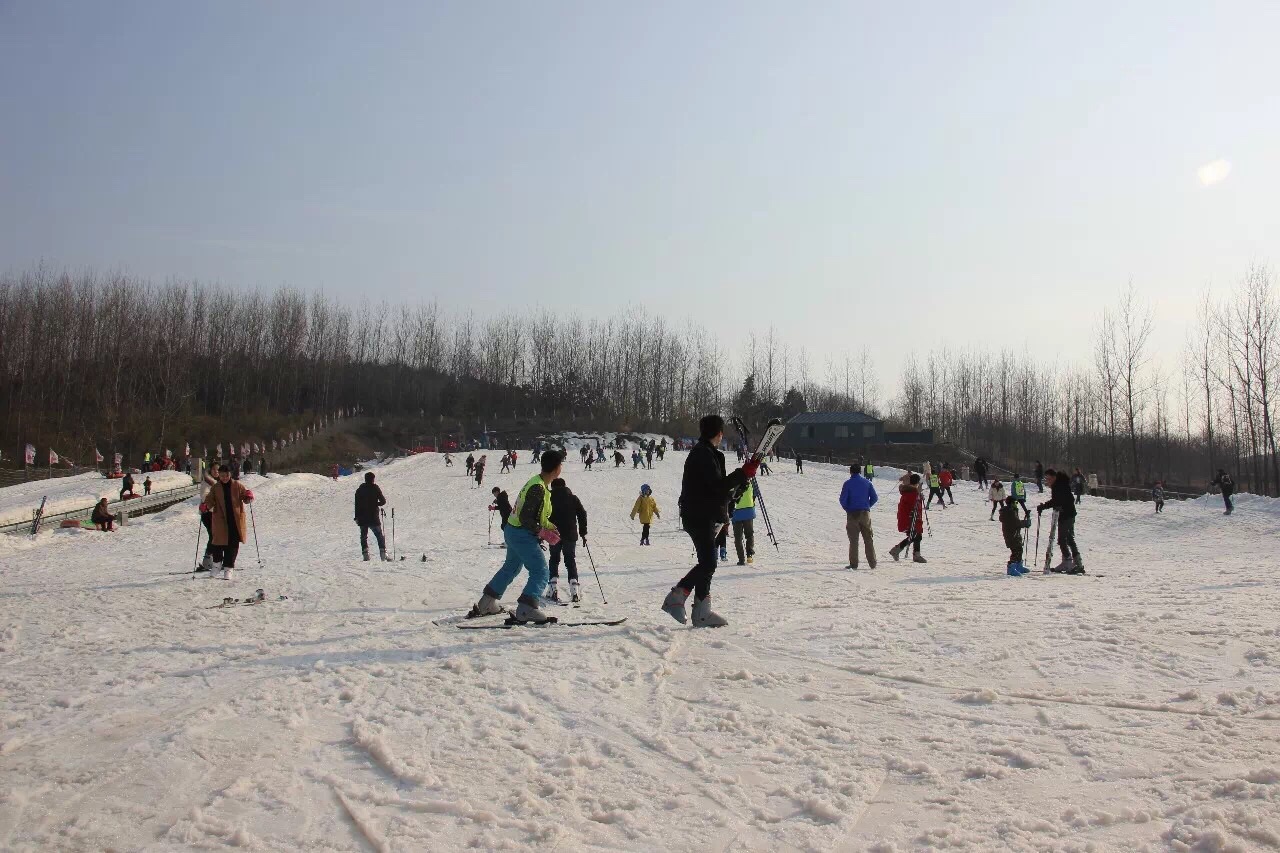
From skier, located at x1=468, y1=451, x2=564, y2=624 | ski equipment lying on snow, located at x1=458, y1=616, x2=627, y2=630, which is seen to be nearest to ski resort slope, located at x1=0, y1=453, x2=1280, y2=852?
ski equipment lying on snow, located at x1=458, y1=616, x2=627, y2=630

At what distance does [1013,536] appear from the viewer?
13.2 metres

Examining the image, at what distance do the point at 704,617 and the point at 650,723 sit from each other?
2.69 m

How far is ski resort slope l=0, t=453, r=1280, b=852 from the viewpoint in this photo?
3.51m

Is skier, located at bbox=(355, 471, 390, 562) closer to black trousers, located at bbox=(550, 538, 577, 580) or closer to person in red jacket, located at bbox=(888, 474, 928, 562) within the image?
black trousers, located at bbox=(550, 538, 577, 580)

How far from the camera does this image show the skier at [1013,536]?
12.9m

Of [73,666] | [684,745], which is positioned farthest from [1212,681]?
[73,666]

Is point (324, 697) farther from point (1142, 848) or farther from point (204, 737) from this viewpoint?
point (1142, 848)

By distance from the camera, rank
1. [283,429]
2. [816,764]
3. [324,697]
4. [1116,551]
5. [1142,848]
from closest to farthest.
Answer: [1142,848]
[816,764]
[324,697]
[1116,551]
[283,429]

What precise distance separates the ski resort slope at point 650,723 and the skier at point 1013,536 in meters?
2.49

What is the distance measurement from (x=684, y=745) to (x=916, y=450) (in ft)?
273

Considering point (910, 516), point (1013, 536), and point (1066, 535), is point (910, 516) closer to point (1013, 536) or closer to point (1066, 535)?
point (1013, 536)

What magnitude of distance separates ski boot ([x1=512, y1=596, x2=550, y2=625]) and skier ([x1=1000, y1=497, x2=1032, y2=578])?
795 centimetres

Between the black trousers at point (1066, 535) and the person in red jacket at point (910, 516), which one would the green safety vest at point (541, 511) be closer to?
the person in red jacket at point (910, 516)

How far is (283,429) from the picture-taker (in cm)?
7506
